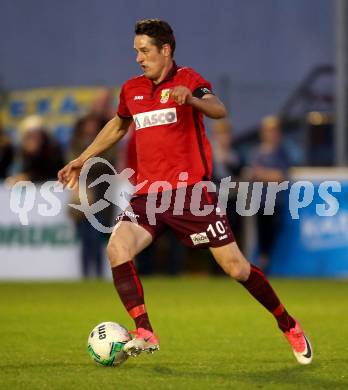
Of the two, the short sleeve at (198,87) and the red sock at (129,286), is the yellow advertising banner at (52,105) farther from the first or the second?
the red sock at (129,286)

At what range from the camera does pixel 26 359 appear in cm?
832

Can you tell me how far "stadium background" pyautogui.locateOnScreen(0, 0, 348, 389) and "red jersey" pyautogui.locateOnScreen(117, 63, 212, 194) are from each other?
3.52 meters

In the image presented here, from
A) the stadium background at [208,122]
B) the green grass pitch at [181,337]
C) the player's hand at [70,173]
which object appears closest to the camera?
the green grass pitch at [181,337]

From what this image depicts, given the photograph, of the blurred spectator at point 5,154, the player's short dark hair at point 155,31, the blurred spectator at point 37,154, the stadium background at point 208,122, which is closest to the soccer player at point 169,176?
the player's short dark hair at point 155,31

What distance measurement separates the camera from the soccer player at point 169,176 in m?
8.04

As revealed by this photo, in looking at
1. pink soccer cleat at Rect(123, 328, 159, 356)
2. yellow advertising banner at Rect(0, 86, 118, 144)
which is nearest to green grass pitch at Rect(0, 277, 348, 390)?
pink soccer cleat at Rect(123, 328, 159, 356)

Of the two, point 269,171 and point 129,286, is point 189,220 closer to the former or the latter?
point 129,286

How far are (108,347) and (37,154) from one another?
26.5 feet

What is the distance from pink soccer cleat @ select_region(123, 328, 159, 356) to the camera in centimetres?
771

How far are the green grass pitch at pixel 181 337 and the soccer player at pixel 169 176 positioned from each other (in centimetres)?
45

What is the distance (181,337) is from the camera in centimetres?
975

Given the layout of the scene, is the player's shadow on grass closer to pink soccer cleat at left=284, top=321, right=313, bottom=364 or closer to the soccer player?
pink soccer cleat at left=284, top=321, right=313, bottom=364

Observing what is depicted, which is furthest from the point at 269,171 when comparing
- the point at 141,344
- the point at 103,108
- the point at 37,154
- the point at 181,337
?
the point at 141,344

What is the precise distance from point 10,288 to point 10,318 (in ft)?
11.9
